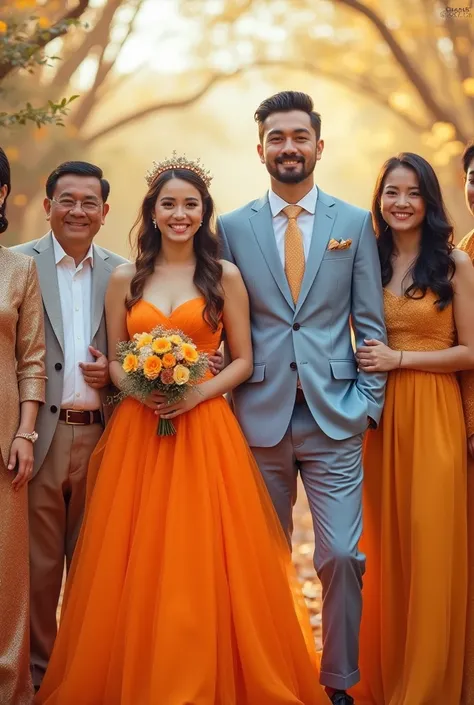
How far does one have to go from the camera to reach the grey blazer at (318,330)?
442 cm

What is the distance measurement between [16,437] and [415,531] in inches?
75.7

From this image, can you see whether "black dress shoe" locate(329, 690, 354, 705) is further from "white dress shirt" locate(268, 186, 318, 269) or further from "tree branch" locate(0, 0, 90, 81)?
"tree branch" locate(0, 0, 90, 81)

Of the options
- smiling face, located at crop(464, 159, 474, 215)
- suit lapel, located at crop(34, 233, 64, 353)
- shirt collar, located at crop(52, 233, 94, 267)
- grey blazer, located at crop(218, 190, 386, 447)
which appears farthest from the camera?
smiling face, located at crop(464, 159, 474, 215)

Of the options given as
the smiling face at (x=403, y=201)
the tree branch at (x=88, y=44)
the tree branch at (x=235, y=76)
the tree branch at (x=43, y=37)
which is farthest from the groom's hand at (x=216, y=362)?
the tree branch at (x=235, y=76)

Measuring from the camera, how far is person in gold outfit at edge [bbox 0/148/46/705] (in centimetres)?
409

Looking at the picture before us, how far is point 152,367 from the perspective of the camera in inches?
156

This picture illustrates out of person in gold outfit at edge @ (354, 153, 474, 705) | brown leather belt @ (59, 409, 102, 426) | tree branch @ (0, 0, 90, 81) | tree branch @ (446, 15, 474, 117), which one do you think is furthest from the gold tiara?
tree branch @ (446, 15, 474, 117)

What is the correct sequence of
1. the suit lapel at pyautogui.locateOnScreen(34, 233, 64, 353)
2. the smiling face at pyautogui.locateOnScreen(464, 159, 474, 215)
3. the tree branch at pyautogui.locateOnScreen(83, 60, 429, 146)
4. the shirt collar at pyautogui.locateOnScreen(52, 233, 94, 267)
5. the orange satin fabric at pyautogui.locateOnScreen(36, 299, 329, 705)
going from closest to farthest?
the orange satin fabric at pyautogui.locateOnScreen(36, 299, 329, 705) → the suit lapel at pyautogui.locateOnScreen(34, 233, 64, 353) → the shirt collar at pyautogui.locateOnScreen(52, 233, 94, 267) → the smiling face at pyautogui.locateOnScreen(464, 159, 474, 215) → the tree branch at pyautogui.locateOnScreen(83, 60, 429, 146)

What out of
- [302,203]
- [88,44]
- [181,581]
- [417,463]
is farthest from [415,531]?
[88,44]

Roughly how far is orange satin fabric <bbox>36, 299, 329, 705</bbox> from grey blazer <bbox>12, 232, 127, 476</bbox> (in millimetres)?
279

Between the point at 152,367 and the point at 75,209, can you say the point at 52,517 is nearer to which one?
the point at 152,367

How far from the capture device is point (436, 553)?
14.1 feet

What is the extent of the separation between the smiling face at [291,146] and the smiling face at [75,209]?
3.04ft

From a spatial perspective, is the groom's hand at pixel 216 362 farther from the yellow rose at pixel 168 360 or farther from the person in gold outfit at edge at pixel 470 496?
the person in gold outfit at edge at pixel 470 496
